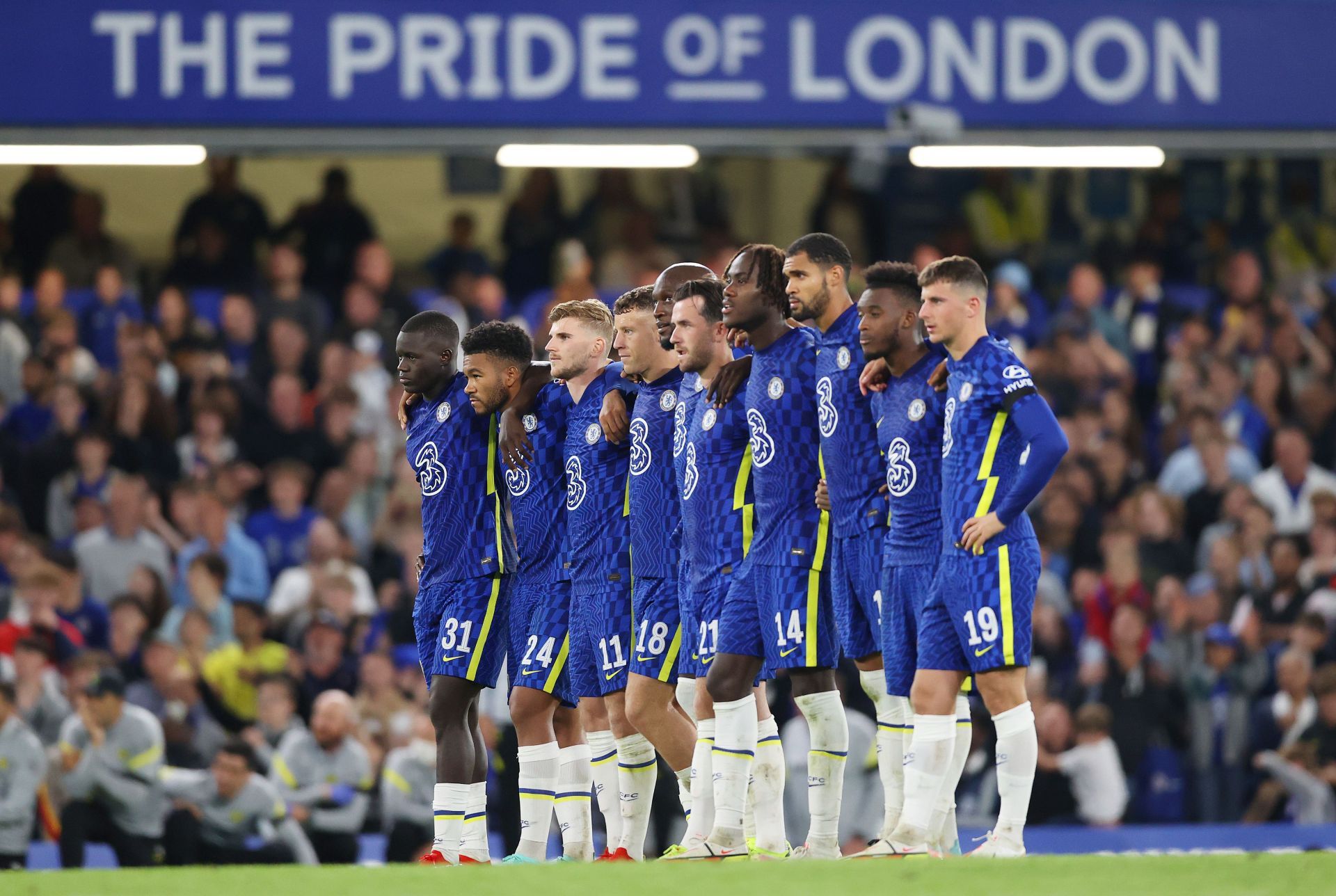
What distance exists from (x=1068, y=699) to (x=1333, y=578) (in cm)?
237

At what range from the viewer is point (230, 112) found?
1402cm

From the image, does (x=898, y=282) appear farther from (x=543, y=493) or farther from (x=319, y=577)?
(x=319, y=577)

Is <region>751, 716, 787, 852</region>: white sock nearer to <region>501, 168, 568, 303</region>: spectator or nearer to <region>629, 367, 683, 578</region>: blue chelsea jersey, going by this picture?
<region>629, 367, 683, 578</region>: blue chelsea jersey

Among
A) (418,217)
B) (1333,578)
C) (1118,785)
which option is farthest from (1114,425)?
(418,217)

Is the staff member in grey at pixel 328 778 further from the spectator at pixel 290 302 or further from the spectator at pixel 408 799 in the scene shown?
the spectator at pixel 290 302

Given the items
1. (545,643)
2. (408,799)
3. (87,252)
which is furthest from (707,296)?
(87,252)

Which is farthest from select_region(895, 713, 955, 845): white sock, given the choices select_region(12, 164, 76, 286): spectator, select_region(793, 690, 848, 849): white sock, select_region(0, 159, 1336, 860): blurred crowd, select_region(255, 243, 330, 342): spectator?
select_region(12, 164, 76, 286): spectator

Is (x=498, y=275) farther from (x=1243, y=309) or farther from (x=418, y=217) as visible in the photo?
(x=1243, y=309)

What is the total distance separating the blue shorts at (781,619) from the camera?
27.8 ft

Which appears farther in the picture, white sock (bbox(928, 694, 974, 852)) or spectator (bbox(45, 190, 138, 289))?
spectator (bbox(45, 190, 138, 289))

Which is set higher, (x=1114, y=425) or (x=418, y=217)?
(x=418, y=217)

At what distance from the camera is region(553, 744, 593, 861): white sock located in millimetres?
9312

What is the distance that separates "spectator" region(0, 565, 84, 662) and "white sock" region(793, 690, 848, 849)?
22.0 ft

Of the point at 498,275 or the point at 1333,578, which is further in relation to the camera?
the point at 498,275
